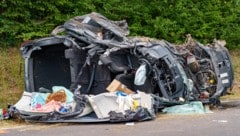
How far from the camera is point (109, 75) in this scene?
10984mm

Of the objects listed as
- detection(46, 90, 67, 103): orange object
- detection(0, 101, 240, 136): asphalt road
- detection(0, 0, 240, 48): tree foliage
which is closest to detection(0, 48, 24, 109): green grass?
detection(0, 0, 240, 48): tree foliage

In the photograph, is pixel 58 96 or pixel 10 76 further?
pixel 10 76

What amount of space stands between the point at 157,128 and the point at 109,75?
248 cm

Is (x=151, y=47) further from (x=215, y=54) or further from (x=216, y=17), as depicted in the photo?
(x=216, y=17)

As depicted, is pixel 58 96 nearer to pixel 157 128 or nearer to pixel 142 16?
pixel 157 128

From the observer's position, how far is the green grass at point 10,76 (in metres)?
12.6

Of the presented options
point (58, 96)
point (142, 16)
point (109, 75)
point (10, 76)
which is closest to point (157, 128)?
point (109, 75)

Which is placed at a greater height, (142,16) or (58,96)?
(142,16)

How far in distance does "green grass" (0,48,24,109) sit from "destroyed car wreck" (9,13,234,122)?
1329 mm

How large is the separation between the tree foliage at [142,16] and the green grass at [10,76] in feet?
1.21

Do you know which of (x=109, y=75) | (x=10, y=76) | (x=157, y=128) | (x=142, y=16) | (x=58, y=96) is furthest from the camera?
(x=142, y=16)

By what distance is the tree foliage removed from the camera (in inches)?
561

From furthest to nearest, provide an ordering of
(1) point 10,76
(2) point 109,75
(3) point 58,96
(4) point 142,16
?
(4) point 142,16, (1) point 10,76, (2) point 109,75, (3) point 58,96

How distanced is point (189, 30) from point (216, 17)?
117 centimetres
